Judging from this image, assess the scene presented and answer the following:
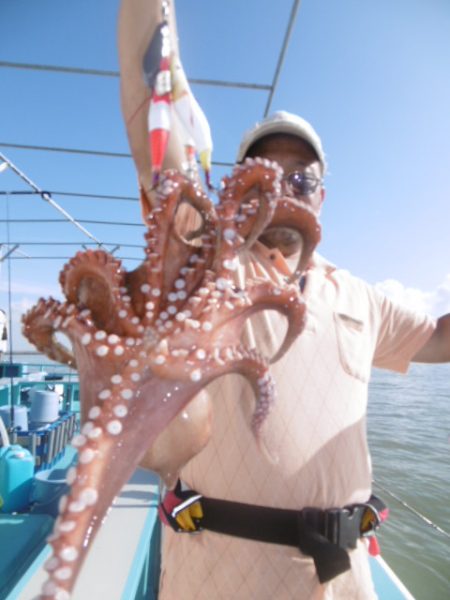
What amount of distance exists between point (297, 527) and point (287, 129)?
196 centimetres

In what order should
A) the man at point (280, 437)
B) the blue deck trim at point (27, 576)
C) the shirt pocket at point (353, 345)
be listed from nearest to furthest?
the man at point (280, 437) < the shirt pocket at point (353, 345) < the blue deck trim at point (27, 576)

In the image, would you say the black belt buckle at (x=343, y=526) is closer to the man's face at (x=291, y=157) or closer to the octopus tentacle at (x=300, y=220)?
the octopus tentacle at (x=300, y=220)

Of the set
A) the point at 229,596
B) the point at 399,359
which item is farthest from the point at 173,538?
the point at 399,359

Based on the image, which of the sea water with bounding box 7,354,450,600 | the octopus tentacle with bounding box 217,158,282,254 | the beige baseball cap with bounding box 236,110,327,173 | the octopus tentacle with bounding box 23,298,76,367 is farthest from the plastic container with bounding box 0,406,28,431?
the octopus tentacle with bounding box 217,158,282,254

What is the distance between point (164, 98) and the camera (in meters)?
1.26

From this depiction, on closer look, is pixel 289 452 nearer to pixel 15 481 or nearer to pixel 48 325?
pixel 48 325

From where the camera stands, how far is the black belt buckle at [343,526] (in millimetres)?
1560

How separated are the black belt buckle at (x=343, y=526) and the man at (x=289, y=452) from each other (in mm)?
58

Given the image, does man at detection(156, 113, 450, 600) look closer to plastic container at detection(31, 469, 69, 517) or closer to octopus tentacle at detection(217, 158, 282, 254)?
octopus tentacle at detection(217, 158, 282, 254)

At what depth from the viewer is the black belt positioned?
1.54 meters

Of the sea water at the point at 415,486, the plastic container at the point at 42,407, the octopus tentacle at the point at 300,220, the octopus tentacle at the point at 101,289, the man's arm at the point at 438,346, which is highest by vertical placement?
the octopus tentacle at the point at 300,220

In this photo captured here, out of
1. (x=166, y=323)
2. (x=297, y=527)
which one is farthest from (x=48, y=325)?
(x=297, y=527)

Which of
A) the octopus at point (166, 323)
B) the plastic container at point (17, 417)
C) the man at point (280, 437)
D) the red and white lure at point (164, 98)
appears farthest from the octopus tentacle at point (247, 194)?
the plastic container at point (17, 417)

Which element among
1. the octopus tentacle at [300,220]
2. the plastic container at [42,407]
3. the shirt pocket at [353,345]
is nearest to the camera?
the octopus tentacle at [300,220]
